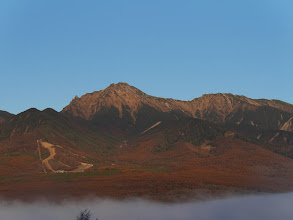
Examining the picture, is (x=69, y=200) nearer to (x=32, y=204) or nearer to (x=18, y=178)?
(x=32, y=204)

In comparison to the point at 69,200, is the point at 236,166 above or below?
above

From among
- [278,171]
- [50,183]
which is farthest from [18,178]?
Result: [278,171]

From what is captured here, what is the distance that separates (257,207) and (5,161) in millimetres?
122456

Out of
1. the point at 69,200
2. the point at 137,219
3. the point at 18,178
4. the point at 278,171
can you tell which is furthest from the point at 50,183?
the point at 278,171

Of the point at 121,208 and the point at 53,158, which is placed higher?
the point at 53,158

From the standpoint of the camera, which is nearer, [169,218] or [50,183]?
[169,218]

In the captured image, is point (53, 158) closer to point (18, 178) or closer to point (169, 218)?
point (18, 178)

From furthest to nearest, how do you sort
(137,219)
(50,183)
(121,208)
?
(50,183) < (121,208) < (137,219)

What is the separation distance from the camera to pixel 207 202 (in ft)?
297

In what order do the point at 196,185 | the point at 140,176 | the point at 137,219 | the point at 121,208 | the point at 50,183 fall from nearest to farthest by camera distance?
the point at 137,219
the point at 121,208
the point at 196,185
the point at 50,183
the point at 140,176

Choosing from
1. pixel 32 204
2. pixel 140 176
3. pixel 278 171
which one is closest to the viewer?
pixel 32 204

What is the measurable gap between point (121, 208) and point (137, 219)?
1011 centimetres

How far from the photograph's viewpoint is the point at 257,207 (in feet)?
269

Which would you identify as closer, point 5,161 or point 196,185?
point 196,185
